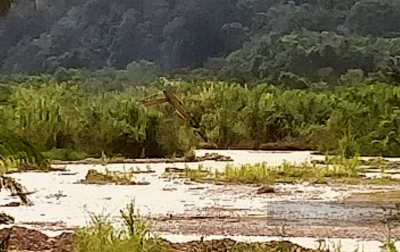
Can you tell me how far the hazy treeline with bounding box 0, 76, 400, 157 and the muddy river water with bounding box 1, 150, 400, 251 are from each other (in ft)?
12.5

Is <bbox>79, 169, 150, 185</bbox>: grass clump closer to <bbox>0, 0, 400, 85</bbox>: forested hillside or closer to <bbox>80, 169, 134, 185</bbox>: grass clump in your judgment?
<bbox>80, 169, 134, 185</bbox>: grass clump

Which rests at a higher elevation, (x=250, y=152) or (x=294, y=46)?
(x=294, y=46)

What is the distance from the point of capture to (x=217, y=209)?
8047mm

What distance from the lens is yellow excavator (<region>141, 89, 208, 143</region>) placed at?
1636 centimetres

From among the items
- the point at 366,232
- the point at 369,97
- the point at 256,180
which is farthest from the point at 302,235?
the point at 369,97

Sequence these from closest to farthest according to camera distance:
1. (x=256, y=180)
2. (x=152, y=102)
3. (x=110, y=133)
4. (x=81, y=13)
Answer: (x=256, y=180) → (x=110, y=133) → (x=152, y=102) → (x=81, y=13)

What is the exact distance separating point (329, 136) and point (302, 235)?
8.99 m

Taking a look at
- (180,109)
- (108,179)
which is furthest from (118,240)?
(180,109)

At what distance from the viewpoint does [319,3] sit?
3072 centimetres

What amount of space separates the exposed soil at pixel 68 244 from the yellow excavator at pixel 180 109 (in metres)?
9.93

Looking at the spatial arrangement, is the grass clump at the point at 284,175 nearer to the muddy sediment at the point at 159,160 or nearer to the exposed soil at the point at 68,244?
the muddy sediment at the point at 159,160

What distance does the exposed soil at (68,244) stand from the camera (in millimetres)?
5434

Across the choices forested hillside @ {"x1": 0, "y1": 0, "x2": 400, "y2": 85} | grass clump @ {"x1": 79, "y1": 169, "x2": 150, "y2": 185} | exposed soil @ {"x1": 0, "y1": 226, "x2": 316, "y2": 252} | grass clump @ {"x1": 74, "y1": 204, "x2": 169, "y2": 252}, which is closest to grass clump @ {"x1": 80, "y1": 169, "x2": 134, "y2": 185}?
grass clump @ {"x1": 79, "y1": 169, "x2": 150, "y2": 185}

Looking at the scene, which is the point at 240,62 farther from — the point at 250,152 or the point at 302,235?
the point at 302,235
